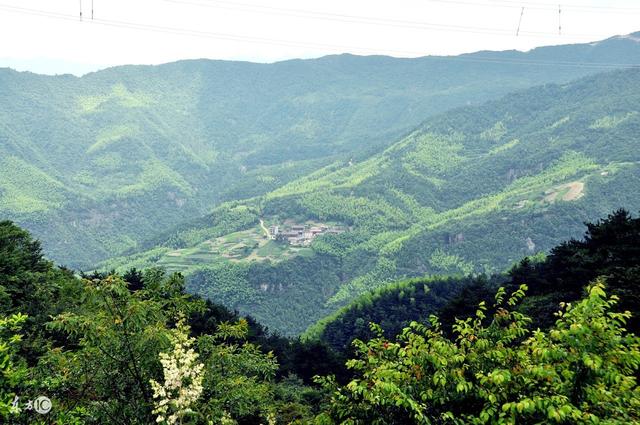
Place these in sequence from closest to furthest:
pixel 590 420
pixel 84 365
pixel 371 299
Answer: pixel 590 420
pixel 84 365
pixel 371 299

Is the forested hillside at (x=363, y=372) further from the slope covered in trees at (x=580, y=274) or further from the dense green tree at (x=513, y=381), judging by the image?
the slope covered in trees at (x=580, y=274)

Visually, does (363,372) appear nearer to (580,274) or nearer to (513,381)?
(513,381)

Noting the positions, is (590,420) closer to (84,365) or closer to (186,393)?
(186,393)

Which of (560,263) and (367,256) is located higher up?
(560,263)

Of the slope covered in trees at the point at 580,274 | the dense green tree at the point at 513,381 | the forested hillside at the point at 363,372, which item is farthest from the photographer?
the slope covered in trees at the point at 580,274

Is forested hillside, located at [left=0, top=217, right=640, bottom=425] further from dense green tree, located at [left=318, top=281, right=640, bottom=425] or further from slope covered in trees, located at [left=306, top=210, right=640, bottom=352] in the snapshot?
slope covered in trees, located at [left=306, top=210, right=640, bottom=352]

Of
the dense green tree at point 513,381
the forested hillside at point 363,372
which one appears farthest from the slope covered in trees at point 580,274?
the dense green tree at point 513,381

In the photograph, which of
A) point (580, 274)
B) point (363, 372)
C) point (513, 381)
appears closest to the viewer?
point (513, 381)

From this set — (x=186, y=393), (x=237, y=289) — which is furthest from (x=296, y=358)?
(x=237, y=289)

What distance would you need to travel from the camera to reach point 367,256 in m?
199

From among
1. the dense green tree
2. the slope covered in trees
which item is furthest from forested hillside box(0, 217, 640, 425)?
the slope covered in trees

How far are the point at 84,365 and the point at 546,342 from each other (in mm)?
10524

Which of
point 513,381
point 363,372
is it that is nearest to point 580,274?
point 363,372

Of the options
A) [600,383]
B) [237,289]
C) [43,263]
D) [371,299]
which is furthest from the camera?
[237,289]
